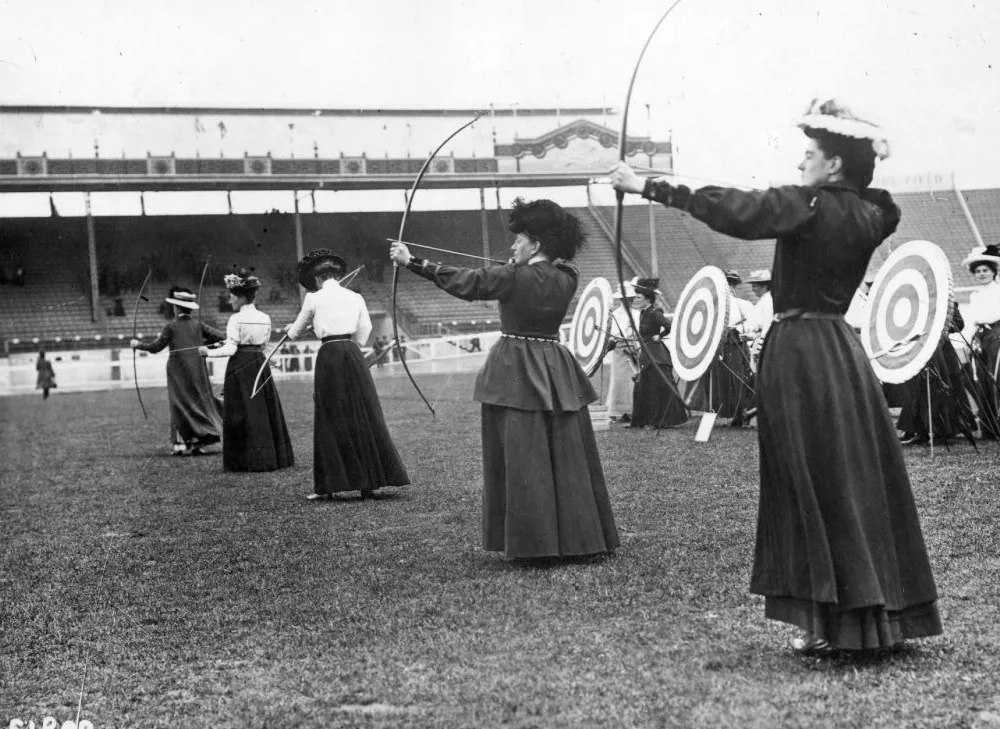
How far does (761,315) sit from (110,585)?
864cm

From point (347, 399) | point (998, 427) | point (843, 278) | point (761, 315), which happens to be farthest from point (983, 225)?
point (843, 278)

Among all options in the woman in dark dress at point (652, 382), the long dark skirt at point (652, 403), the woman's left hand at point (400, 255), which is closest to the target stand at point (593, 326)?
the woman in dark dress at point (652, 382)

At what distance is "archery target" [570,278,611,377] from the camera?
1080 cm

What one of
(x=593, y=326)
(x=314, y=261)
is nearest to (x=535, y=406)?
(x=314, y=261)

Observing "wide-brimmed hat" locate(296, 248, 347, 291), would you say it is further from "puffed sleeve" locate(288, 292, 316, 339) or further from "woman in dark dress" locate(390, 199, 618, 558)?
"woman in dark dress" locate(390, 199, 618, 558)

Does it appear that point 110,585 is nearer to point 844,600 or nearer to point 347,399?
point 347,399

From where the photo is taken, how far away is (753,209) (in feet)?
11.6

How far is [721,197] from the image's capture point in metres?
3.54

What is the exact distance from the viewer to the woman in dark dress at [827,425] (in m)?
3.53

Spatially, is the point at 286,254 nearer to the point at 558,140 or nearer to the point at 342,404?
the point at 558,140

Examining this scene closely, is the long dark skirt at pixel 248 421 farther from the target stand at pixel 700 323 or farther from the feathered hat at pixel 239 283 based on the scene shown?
the target stand at pixel 700 323

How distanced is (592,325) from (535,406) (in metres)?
6.31

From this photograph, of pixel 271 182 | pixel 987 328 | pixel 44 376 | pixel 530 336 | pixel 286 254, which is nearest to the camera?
pixel 530 336

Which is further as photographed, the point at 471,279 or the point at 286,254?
the point at 286,254
